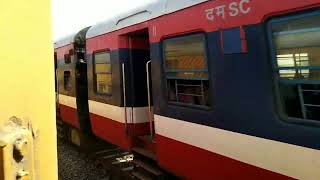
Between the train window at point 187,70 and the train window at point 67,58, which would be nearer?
the train window at point 187,70

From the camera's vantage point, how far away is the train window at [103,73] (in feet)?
22.8

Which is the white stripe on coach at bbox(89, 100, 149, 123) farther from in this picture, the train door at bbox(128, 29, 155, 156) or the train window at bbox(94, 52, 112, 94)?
the train window at bbox(94, 52, 112, 94)

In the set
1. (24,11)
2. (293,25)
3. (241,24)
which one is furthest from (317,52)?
(24,11)

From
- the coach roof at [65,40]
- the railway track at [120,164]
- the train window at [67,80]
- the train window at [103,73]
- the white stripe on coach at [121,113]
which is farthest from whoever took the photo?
the train window at [67,80]

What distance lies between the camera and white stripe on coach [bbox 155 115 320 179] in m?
2.77

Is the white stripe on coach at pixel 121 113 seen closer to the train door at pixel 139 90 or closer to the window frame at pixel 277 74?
the train door at pixel 139 90

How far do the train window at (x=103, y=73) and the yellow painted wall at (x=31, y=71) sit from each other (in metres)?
6.01

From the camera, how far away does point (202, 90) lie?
4.05 m

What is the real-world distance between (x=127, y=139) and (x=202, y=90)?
2.51 metres

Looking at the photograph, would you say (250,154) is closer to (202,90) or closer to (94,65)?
(202,90)

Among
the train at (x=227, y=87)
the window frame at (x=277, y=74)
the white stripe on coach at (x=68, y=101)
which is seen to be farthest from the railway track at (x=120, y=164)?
the window frame at (x=277, y=74)

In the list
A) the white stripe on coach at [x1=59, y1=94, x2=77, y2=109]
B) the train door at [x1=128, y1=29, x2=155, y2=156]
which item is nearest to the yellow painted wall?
the train door at [x1=128, y1=29, x2=155, y2=156]

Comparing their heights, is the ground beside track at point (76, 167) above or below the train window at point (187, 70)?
below

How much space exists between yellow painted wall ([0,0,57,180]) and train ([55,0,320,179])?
228 centimetres
